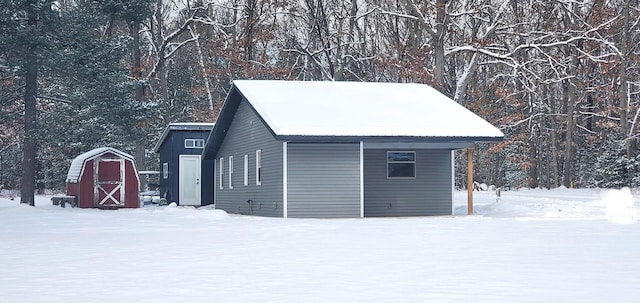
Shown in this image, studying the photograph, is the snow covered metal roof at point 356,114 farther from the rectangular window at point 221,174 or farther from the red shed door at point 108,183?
the red shed door at point 108,183

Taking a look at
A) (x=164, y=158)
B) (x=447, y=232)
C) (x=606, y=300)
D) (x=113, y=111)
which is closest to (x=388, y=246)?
(x=447, y=232)

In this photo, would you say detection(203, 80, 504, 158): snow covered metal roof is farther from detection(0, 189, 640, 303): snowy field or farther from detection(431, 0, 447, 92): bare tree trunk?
detection(431, 0, 447, 92): bare tree trunk

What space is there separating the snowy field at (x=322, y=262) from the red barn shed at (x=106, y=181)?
11.0 m

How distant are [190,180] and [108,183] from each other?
3.66 m

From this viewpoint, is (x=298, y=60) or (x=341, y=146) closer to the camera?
(x=341, y=146)

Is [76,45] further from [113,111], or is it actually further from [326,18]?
[326,18]

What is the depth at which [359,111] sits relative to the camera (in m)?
28.0

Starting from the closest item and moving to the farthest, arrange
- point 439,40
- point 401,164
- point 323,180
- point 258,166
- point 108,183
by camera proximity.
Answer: point 323,180
point 401,164
point 258,166
point 108,183
point 439,40

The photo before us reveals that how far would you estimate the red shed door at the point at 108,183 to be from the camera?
34.5 meters

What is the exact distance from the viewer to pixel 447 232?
64.1ft

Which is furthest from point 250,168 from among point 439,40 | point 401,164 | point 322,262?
point 322,262

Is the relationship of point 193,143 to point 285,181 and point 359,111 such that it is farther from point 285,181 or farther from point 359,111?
point 285,181

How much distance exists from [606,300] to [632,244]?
735cm

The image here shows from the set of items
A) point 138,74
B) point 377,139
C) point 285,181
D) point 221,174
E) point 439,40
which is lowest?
point 285,181
